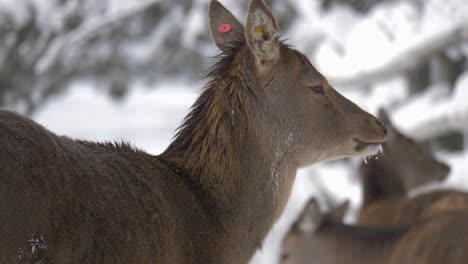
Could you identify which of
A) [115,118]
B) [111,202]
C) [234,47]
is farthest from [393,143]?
[115,118]

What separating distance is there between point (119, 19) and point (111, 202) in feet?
40.1

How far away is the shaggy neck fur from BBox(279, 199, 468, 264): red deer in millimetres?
1898

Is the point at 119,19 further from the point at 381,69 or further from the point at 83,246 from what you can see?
the point at 83,246

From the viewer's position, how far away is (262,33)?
13.8ft

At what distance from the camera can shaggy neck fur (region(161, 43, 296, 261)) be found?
4102 millimetres

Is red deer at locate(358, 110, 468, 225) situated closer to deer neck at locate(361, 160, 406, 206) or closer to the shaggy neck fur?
deer neck at locate(361, 160, 406, 206)

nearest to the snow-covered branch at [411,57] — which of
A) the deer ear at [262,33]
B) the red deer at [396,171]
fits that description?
the red deer at [396,171]

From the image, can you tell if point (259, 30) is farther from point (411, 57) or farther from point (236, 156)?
point (411, 57)

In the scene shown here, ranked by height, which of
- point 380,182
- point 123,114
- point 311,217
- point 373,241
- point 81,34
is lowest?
point 380,182

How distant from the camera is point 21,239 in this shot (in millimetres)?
2848

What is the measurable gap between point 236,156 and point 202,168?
17cm

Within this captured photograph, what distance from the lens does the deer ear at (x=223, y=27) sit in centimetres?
447

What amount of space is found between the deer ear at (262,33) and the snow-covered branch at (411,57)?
6.42 meters

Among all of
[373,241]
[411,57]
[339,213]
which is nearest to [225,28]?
[373,241]
